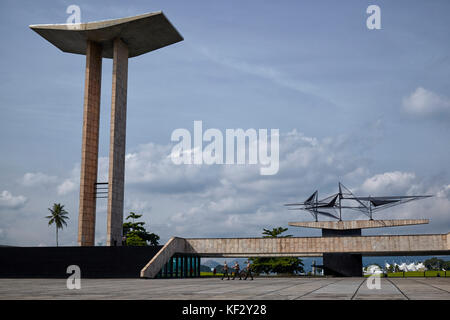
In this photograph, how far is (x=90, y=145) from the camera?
46.7 metres

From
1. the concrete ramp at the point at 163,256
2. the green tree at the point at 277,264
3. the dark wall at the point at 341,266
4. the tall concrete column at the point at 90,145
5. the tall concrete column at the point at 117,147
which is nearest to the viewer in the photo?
the concrete ramp at the point at 163,256

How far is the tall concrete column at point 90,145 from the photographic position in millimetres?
45125

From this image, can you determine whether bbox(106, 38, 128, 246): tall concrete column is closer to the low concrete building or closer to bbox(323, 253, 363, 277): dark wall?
the low concrete building

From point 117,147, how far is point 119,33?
37.7 ft

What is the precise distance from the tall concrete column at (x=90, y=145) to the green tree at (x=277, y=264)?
122ft

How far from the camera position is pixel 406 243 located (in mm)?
49188

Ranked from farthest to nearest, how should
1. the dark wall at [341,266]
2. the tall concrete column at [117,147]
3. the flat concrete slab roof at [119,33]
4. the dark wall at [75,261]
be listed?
the dark wall at [341,266]
the flat concrete slab roof at [119,33]
the tall concrete column at [117,147]
the dark wall at [75,261]

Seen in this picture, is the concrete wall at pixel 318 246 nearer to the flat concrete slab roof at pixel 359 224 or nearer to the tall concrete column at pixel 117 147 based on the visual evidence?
the flat concrete slab roof at pixel 359 224

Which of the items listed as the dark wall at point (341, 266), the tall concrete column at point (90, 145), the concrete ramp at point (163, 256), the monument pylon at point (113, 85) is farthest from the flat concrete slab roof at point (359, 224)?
the tall concrete column at point (90, 145)

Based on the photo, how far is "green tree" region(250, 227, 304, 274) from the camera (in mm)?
75500

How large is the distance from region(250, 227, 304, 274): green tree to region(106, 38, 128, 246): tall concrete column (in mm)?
36385

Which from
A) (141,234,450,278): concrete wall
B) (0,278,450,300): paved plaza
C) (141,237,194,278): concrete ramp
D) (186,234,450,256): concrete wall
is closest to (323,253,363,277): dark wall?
(141,234,450,278): concrete wall
